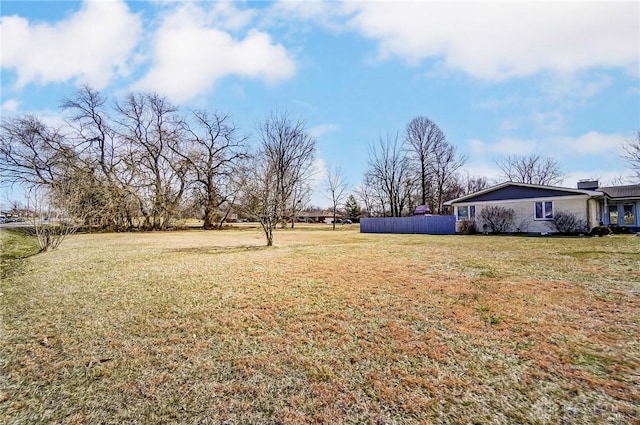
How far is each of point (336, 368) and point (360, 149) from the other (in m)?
34.9

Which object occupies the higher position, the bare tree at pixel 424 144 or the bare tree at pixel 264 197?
the bare tree at pixel 424 144

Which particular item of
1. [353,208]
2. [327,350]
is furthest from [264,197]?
[353,208]

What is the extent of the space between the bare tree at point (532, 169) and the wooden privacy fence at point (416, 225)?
24.0 metres

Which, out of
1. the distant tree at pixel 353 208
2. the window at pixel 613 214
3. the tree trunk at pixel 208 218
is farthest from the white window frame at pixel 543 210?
the distant tree at pixel 353 208

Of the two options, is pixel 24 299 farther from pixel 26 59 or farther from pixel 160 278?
pixel 26 59

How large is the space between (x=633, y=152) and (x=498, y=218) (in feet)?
41.2

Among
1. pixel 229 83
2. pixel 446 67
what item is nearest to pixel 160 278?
pixel 229 83

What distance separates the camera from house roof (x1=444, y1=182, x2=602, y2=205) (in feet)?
55.4

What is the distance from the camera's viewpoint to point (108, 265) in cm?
832

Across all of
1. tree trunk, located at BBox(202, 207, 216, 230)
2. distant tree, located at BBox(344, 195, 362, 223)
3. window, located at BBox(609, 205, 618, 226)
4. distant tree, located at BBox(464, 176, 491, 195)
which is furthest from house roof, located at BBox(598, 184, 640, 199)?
distant tree, located at BBox(344, 195, 362, 223)

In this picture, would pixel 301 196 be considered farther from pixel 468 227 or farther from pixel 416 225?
pixel 468 227

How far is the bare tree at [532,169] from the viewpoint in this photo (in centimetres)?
3725

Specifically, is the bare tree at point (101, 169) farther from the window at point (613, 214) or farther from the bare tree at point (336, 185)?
the window at point (613, 214)

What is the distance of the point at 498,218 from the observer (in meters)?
19.1
